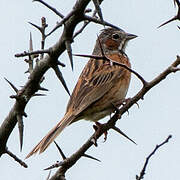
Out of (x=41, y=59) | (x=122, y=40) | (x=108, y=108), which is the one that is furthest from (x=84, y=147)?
(x=122, y=40)

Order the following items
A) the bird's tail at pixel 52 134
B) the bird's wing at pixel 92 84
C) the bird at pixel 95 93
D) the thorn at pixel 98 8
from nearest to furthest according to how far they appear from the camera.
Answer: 1. the thorn at pixel 98 8
2. the bird's tail at pixel 52 134
3. the bird at pixel 95 93
4. the bird's wing at pixel 92 84

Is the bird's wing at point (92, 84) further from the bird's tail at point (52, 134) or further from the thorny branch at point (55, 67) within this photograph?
the thorny branch at point (55, 67)

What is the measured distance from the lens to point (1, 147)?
3.34 m

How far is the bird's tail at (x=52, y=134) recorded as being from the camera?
457 cm

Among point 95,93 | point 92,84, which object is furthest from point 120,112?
point 92,84

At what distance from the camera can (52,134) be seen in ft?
17.1

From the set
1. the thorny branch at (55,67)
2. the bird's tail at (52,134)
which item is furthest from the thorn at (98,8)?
the bird's tail at (52,134)

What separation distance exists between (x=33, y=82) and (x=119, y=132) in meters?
1.04

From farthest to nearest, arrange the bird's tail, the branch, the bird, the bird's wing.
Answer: the bird's wing, the bird, the bird's tail, the branch

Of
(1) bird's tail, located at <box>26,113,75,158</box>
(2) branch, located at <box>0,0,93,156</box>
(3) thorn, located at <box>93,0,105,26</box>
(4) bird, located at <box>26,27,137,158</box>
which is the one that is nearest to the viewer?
(3) thorn, located at <box>93,0,105,26</box>

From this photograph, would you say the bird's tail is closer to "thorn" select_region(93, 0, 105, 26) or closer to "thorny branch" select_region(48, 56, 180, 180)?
"thorny branch" select_region(48, 56, 180, 180)

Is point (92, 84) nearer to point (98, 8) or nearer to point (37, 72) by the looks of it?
point (37, 72)

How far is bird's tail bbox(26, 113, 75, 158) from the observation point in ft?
15.0

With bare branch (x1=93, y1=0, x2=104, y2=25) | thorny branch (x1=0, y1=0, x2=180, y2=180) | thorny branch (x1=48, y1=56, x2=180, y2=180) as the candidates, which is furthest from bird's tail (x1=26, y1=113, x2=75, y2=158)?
bare branch (x1=93, y1=0, x2=104, y2=25)
